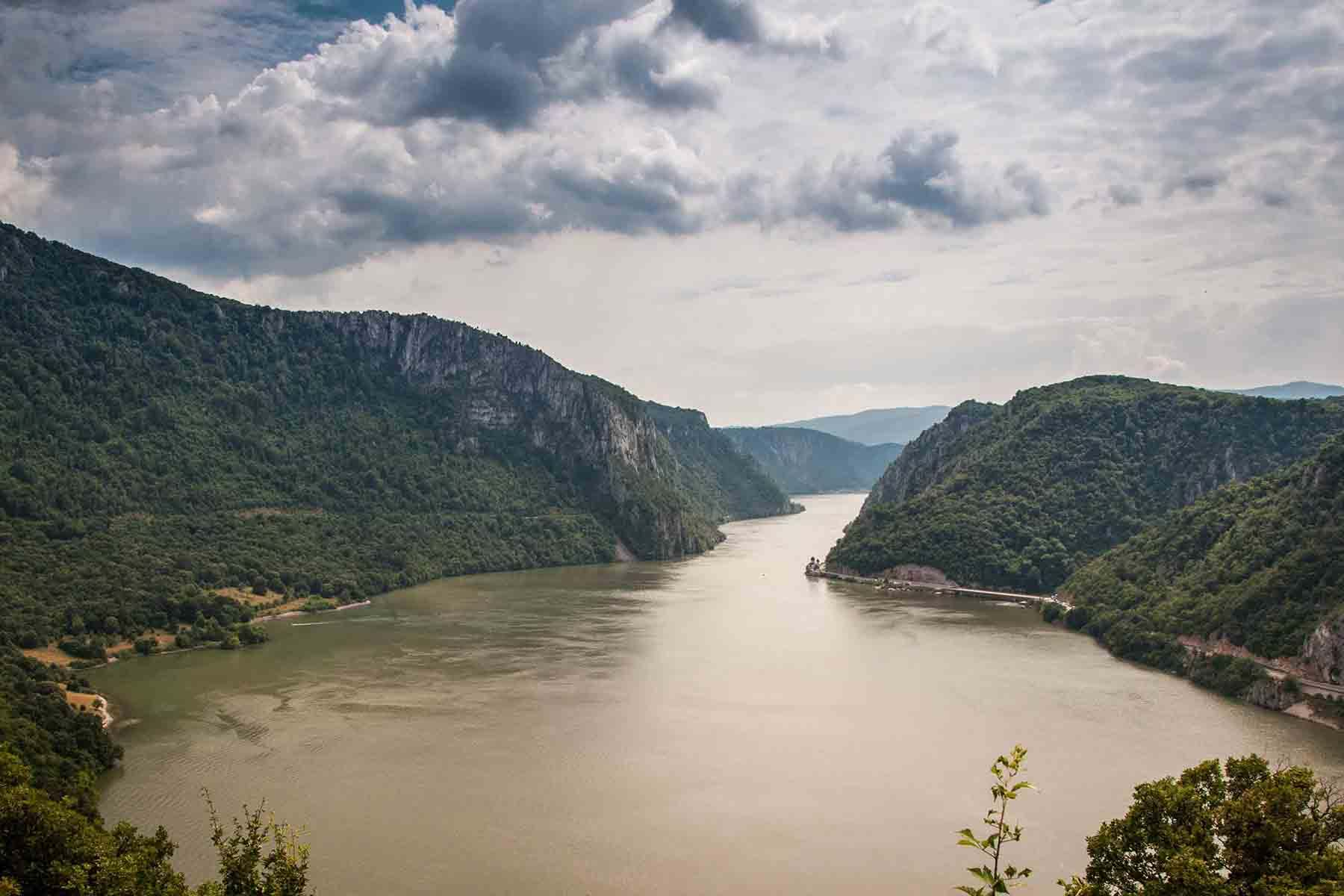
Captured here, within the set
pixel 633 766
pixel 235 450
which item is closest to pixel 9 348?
pixel 235 450

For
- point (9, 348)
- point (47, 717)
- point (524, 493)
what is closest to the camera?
point (47, 717)

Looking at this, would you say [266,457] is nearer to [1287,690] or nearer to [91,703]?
[91,703]

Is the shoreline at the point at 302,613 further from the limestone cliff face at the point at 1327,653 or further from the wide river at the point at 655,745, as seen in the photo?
the limestone cliff face at the point at 1327,653

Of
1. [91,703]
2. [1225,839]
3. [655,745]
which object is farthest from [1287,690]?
[91,703]

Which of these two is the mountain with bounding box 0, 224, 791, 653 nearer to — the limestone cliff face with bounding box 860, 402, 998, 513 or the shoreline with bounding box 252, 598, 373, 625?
the shoreline with bounding box 252, 598, 373, 625

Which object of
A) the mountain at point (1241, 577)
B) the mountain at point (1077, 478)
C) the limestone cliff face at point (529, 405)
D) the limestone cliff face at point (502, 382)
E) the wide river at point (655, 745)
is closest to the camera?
the wide river at point (655, 745)

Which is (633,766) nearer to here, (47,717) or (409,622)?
(47,717)

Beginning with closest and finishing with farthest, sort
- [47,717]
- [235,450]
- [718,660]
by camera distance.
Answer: [47,717], [718,660], [235,450]


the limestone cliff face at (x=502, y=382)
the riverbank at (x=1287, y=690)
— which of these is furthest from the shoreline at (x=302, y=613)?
the riverbank at (x=1287, y=690)
